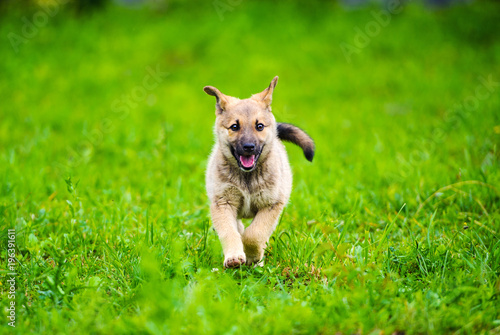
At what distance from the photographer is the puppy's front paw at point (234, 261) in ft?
10.7

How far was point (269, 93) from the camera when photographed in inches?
161

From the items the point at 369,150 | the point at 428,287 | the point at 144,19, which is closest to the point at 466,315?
the point at 428,287

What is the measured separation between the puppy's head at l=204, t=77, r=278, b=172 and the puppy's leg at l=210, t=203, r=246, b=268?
0.38 meters

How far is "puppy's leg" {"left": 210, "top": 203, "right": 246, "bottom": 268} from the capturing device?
10.8 ft

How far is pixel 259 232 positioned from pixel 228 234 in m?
0.23

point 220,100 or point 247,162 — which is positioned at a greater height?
point 220,100

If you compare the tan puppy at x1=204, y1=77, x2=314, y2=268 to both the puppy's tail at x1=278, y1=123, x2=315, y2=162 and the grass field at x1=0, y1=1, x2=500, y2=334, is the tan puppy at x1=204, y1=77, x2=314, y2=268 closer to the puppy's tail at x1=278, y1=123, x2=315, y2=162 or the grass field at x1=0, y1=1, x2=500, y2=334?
the puppy's tail at x1=278, y1=123, x2=315, y2=162

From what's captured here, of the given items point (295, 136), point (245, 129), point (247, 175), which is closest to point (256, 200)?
point (247, 175)

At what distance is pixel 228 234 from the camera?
350 cm

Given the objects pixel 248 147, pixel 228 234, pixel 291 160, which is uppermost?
pixel 248 147

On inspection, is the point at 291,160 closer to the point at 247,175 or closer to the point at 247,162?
the point at 247,175

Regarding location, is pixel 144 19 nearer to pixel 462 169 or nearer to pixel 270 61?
pixel 270 61

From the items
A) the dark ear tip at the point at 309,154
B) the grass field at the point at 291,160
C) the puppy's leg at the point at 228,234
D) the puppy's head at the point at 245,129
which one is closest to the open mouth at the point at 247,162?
the puppy's head at the point at 245,129

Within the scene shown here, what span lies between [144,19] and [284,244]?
10.8 metres
